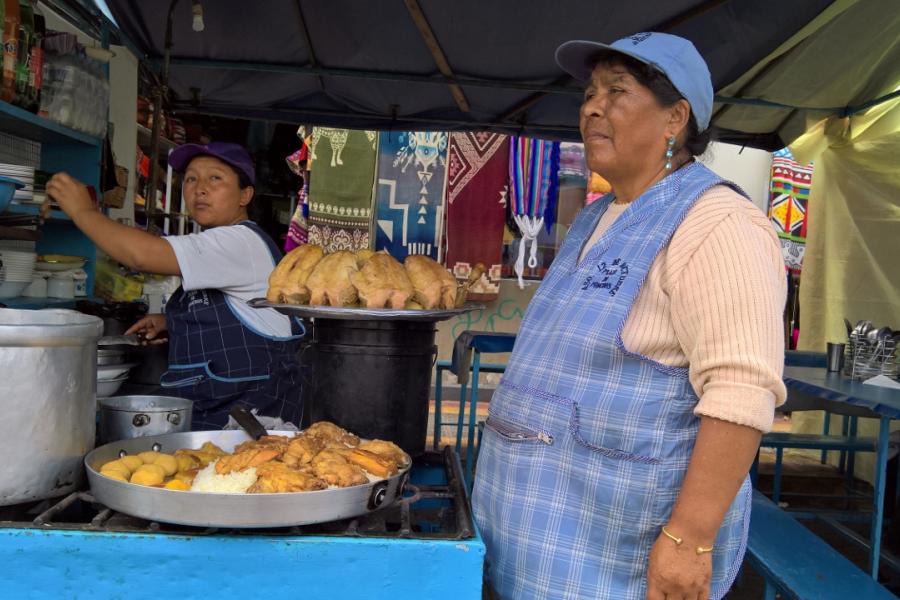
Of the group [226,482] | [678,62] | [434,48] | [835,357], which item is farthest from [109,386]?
[835,357]

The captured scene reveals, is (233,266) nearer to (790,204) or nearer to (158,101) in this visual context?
(158,101)

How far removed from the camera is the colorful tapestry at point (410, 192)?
7.85 meters

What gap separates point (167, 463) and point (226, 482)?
0.60 feet

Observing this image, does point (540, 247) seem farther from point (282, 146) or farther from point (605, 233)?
point (605, 233)

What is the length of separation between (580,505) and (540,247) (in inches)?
265

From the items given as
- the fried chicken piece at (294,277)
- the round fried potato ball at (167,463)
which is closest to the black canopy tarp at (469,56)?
the fried chicken piece at (294,277)

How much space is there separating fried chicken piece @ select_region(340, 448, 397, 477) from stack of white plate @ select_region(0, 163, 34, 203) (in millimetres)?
2245

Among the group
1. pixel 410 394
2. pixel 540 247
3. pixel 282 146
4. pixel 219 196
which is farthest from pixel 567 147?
pixel 410 394

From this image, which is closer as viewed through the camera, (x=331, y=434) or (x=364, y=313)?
(x=331, y=434)

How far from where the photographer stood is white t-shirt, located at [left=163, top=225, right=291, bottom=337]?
251 centimetres

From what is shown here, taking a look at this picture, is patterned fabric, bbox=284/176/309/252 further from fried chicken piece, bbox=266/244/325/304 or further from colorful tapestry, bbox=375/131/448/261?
fried chicken piece, bbox=266/244/325/304

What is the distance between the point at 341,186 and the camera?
305 inches

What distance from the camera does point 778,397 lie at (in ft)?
4.78

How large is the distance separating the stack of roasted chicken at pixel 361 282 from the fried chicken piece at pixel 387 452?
44 centimetres
